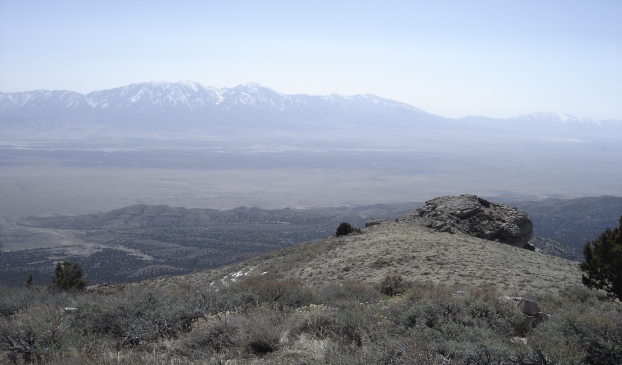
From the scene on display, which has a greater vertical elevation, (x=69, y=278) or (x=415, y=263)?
(x=415, y=263)

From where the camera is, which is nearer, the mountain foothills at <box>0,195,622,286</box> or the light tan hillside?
the light tan hillside


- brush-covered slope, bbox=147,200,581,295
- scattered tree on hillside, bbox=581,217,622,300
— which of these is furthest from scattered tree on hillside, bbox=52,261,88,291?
scattered tree on hillside, bbox=581,217,622,300

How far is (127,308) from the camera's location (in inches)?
295

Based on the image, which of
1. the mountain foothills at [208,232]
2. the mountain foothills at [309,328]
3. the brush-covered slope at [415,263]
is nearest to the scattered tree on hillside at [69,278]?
the brush-covered slope at [415,263]

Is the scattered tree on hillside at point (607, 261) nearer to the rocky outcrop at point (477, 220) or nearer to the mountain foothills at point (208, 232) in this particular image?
the mountain foothills at point (208, 232)

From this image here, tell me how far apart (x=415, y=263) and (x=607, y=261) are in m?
7.82

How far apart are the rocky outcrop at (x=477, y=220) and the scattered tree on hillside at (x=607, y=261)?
13630mm

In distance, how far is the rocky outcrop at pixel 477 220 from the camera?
895 inches

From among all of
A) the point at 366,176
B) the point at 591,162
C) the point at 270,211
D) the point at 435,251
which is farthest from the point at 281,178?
the point at 591,162

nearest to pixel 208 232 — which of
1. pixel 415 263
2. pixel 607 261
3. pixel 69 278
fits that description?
pixel 69 278

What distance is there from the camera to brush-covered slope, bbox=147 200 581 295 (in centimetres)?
1305

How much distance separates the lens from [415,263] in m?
15.1

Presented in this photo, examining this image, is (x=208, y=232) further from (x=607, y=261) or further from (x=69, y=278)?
(x=607, y=261)

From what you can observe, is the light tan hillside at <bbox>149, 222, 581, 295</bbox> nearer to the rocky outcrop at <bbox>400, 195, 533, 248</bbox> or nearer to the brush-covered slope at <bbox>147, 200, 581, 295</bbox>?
the brush-covered slope at <bbox>147, 200, 581, 295</bbox>
